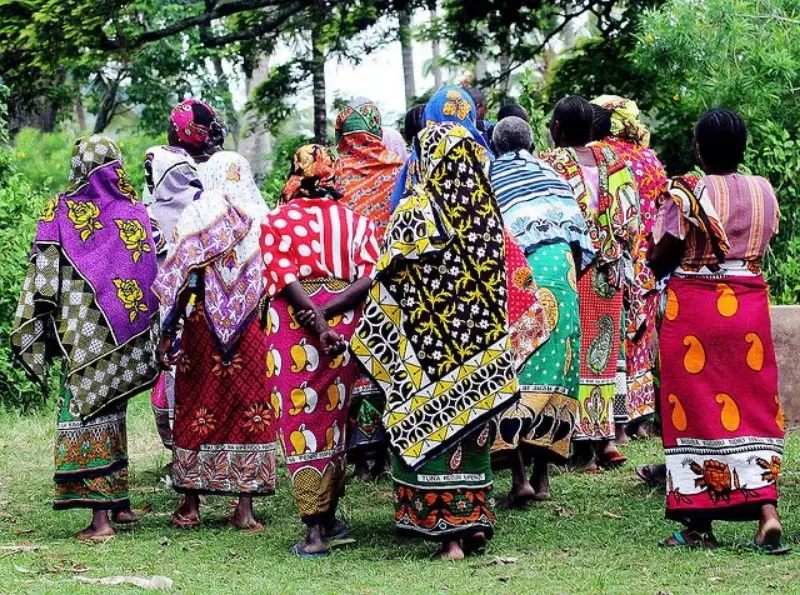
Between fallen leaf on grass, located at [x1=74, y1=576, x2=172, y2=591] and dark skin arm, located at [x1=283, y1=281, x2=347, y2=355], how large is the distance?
1292mm

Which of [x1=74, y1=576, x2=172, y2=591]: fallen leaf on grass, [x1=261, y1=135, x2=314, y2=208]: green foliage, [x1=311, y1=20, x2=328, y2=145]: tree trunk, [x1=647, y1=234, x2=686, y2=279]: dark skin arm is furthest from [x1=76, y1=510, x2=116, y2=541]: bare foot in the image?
[x1=311, y1=20, x2=328, y2=145]: tree trunk

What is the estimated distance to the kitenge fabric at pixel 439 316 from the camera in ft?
20.4

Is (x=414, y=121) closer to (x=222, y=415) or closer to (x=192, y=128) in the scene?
(x=192, y=128)

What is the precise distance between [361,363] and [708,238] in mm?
1651

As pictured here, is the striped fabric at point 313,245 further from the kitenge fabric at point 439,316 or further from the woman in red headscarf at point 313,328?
the kitenge fabric at point 439,316

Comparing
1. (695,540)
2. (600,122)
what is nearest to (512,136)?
(600,122)

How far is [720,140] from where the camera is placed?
6.26 m

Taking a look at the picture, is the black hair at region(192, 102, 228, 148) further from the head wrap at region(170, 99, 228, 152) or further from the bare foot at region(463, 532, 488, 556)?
the bare foot at region(463, 532, 488, 556)

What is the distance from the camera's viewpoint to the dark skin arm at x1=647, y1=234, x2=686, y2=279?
6176 millimetres

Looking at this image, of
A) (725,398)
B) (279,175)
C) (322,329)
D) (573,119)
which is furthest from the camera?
(279,175)

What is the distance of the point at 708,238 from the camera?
20.0 ft

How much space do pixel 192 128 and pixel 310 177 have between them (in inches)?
59.0

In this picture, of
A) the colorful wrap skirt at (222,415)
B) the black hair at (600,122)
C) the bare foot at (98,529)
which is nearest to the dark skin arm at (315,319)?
the colorful wrap skirt at (222,415)

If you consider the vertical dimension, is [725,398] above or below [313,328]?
below
